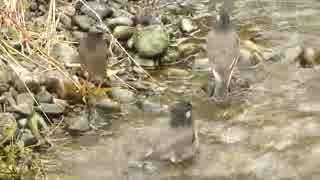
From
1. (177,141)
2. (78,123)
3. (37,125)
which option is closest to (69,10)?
(78,123)

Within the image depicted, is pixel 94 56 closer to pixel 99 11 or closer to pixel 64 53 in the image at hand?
pixel 64 53

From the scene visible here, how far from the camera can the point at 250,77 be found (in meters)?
8.05

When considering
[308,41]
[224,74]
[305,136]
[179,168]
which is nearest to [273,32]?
[308,41]

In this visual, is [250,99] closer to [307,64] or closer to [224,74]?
[224,74]

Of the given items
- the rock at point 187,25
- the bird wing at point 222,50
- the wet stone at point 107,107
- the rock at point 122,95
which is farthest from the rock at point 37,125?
the rock at point 187,25

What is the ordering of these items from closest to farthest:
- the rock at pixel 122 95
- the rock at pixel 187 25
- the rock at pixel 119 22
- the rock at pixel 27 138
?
the rock at pixel 27 138, the rock at pixel 122 95, the rock at pixel 119 22, the rock at pixel 187 25

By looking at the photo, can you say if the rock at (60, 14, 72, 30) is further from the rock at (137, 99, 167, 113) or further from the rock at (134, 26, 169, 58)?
the rock at (137, 99, 167, 113)

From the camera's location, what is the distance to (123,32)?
8.68 m

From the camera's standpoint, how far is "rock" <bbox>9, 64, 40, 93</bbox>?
23.4ft

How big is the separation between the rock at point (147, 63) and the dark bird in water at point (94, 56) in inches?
25.9

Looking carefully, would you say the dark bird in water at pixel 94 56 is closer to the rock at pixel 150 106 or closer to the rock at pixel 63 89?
the rock at pixel 63 89

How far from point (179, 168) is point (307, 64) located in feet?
8.00

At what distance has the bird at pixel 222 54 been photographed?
7531 mm

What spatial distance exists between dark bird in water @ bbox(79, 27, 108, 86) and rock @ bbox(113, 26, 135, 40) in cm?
86
